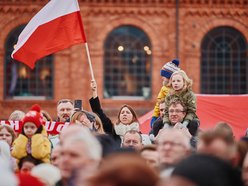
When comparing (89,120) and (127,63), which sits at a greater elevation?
(127,63)

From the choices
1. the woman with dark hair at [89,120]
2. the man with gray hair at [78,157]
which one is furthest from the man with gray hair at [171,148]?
the woman with dark hair at [89,120]

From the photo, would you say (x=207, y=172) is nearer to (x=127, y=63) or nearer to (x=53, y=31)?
(x=53, y=31)

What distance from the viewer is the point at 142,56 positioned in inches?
1177

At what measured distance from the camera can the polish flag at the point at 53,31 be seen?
14.9m

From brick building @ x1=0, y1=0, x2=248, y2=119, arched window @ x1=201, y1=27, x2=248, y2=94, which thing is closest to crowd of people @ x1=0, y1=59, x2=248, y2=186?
brick building @ x1=0, y1=0, x2=248, y2=119

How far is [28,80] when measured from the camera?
2995 cm

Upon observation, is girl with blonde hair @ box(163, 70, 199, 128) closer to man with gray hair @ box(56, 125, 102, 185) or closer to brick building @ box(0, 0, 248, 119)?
man with gray hair @ box(56, 125, 102, 185)

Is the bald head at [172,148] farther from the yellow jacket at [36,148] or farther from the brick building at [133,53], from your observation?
the brick building at [133,53]

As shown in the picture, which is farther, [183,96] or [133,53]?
[133,53]

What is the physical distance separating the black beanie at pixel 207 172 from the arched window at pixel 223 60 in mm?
25250

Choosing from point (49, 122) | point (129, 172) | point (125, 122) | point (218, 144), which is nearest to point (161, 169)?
point (218, 144)

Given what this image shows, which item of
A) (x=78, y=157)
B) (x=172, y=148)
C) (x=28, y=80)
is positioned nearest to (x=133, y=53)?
(x=28, y=80)

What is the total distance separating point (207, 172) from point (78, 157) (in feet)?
4.01

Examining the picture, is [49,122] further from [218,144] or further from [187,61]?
[187,61]
